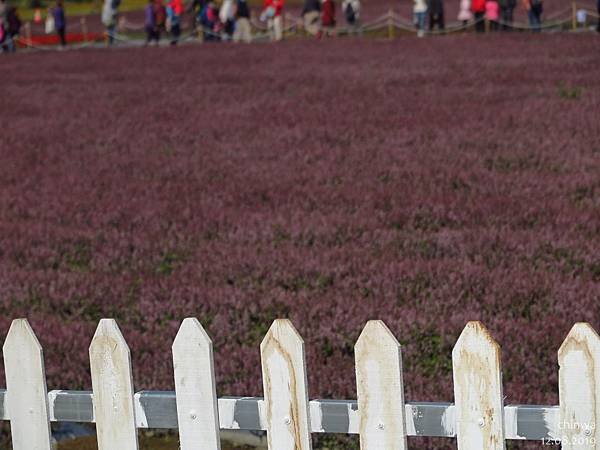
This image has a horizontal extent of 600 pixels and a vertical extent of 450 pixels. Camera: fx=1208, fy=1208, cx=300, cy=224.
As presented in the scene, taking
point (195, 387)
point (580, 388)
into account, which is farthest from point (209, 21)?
point (580, 388)

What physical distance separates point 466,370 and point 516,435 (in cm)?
22

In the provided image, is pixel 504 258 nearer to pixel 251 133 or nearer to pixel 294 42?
pixel 251 133

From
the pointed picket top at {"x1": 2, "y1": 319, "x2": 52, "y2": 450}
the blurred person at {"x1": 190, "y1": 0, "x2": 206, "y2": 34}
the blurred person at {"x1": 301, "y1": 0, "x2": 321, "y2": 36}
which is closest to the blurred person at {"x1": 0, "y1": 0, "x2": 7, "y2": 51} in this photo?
the blurred person at {"x1": 190, "y1": 0, "x2": 206, "y2": 34}

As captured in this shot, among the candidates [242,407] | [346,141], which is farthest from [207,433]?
[346,141]

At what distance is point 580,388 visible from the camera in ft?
9.93

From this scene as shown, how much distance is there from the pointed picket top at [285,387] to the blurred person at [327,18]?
34.9 meters

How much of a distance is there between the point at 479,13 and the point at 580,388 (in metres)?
33.5

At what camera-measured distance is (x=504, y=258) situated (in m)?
7.19

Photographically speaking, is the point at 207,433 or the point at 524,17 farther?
the point at 524,17

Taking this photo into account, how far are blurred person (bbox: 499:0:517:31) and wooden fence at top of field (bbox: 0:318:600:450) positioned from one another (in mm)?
31839

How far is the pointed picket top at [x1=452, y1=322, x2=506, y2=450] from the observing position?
10.1 ft

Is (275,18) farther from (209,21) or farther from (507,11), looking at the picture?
(507,11)

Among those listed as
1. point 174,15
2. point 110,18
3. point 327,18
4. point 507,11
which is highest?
point 110,18

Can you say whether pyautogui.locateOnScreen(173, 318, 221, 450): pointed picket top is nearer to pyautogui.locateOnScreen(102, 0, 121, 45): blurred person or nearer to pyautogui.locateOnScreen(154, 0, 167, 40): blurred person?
pyautogui.locateOnScreen(154, 0, 167, 40): blurred person
